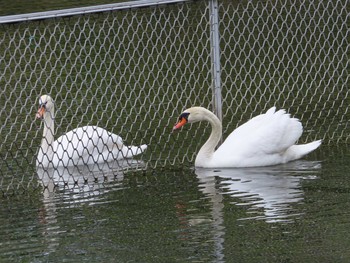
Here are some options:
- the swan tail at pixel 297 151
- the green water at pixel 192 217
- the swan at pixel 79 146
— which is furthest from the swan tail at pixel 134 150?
the swan tail at pixel 297 151

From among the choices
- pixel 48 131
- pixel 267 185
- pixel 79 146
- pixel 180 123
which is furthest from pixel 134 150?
pixel 267 185

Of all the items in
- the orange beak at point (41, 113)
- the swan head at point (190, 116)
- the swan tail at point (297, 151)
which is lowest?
the swan tail at point (297, 151)

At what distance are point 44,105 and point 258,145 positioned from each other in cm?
219

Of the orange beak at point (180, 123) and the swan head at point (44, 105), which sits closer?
the orange beak at point (180, 123)

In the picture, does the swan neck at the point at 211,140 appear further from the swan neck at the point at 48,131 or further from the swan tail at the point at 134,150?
the swan neck at the point at 48,131

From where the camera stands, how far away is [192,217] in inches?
372

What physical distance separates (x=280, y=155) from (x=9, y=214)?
112 inches

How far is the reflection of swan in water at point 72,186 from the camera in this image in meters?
9.56

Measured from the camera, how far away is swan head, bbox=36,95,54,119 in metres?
12.4

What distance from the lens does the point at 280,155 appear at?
38.5 ft

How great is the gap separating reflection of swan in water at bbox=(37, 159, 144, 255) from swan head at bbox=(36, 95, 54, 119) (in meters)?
0.60

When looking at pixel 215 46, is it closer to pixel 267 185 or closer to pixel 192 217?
pixel 267 185

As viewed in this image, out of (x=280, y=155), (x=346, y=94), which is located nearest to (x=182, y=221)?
(x=280, y=155)

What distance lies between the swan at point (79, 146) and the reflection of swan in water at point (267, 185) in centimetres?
105
